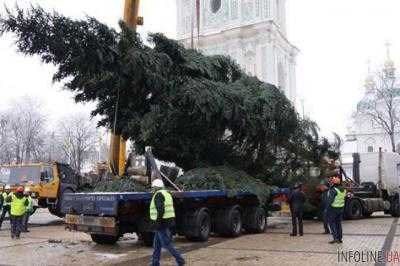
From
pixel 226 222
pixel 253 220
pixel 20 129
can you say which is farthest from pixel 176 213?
pixel 20 129

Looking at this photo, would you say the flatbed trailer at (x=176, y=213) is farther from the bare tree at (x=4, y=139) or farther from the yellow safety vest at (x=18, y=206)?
the bare tree at (x=4, y=139)

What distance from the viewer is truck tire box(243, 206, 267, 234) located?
17.4 meters

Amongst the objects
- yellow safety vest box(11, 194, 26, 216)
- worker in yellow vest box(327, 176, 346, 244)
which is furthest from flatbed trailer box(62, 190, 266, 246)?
yellow safety vest box(11, 194, 26, 216)

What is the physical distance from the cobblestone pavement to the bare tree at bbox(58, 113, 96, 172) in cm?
4620

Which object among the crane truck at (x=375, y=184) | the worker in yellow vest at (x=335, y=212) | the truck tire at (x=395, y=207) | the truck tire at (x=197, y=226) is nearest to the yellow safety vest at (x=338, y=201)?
the worker in yellow vest at (x=335, y=212)

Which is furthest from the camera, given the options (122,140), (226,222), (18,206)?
(122,140)

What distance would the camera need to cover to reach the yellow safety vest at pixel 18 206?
1700cm

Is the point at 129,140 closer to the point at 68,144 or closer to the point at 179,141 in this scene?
the point at 179,141

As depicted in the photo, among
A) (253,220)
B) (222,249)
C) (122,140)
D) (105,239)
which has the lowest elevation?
(222,249)

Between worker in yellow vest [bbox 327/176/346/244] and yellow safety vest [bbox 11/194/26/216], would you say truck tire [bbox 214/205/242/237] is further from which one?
yellow safety vest [bbox 11/194/26/216]

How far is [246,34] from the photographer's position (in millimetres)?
72438

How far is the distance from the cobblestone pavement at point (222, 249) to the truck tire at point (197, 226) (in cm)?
23

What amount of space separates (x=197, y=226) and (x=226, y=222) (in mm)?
1550

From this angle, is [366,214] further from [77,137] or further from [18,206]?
[77,137]
